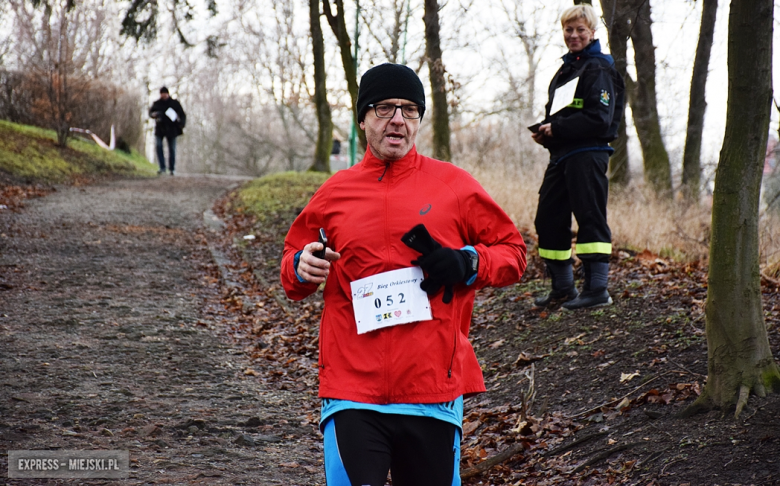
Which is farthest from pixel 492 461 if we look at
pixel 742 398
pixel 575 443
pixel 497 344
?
pixel 497 344

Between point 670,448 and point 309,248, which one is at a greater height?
point 309,248

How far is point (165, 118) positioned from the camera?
1998 centimetres

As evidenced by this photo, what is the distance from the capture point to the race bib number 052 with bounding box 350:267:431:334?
2.58 metres

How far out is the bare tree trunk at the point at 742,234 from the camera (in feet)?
12.7

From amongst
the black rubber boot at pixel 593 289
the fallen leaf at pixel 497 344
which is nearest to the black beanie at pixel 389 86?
the black rubber boot at pixel 593 289

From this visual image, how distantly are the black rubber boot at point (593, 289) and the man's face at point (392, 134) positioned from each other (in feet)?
12.1

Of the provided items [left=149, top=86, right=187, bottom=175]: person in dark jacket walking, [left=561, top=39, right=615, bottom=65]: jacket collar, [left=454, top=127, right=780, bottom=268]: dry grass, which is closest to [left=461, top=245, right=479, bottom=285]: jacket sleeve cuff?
[left=561, top=39, right=615, bottom=65]: jacket collar

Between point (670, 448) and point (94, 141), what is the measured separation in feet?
75.6

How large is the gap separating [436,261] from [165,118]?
1881cm

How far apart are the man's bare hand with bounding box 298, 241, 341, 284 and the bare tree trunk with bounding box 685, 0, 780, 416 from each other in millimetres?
2348

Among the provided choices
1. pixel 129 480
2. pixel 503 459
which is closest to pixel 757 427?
pixel 503 459

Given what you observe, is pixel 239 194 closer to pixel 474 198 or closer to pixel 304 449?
pixel 304 449

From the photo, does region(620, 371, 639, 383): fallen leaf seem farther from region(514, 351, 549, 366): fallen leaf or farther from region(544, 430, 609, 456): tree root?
region(514, 351, 549, 366): fallen leaf

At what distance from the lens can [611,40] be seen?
5180 mm
